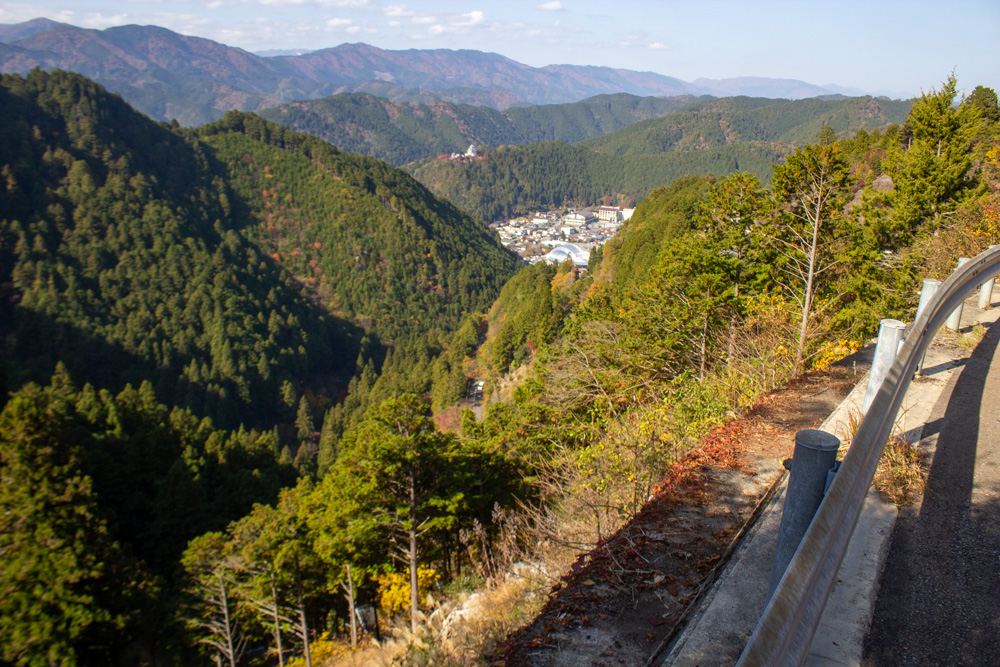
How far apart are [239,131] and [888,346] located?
14153 cm

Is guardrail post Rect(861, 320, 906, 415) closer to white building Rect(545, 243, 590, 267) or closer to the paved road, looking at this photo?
the paved road

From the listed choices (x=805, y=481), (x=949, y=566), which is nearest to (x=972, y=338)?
(x=949, y=566)

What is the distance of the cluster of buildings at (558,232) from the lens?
140 m

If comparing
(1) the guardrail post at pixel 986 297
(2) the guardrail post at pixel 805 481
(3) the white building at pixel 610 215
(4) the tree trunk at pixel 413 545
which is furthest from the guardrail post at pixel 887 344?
(3) the white building at pixel 610 215

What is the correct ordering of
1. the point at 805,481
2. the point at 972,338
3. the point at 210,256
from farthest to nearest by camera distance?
1. the point at 210,256
2. the point at 972,338
3. the point at 805,481

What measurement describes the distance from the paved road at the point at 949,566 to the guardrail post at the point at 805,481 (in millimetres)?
698

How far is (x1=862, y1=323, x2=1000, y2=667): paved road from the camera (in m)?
2.19

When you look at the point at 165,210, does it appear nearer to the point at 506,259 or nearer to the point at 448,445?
the point at 506,259

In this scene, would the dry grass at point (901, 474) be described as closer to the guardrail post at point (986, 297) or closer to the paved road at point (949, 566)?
the paved road at point (949, 566)

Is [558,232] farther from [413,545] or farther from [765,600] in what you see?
[765,600]

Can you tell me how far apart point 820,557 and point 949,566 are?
6.36 feet

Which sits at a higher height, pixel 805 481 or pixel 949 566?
pixel 805 481

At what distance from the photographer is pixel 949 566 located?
2.63m

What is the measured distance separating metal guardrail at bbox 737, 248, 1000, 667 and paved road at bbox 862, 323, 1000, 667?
85 cm
